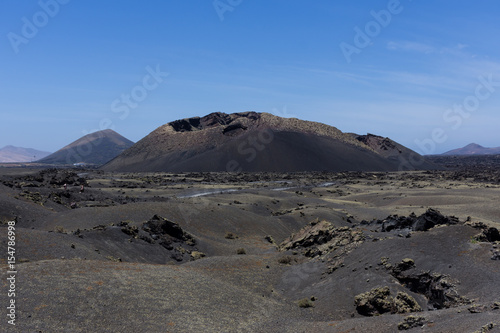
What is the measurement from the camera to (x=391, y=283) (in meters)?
16.9

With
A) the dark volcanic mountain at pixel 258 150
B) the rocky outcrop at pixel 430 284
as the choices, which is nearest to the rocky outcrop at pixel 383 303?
the rocky outcrop at pixel 430 284

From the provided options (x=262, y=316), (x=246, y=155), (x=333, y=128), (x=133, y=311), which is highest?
(x=333, y=128)

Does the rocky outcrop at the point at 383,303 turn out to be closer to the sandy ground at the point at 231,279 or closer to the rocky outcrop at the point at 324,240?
the sandy ground at the point at 231,279

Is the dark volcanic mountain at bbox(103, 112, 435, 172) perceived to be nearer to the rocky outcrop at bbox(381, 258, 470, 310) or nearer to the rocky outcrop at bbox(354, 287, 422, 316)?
the rocky outcrop at bbox(381, 258, 470, 310)

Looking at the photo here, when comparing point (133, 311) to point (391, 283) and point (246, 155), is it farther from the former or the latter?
point (246, 155)

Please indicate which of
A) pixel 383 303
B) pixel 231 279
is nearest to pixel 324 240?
pixel 231 279

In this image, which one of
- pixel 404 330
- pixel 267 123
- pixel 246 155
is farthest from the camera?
pixel 267 123

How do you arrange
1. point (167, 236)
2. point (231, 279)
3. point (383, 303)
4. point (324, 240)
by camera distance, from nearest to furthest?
1. point (383, 303)
2. point (231, 279)
3. point (324, 240)
4. point (167, 236)

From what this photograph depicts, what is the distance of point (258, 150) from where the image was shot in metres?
147

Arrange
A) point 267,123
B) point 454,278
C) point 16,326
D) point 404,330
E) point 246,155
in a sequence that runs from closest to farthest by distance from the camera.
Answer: point 16,326
point 404,330
point 454,278
point 246,155
point 267,123

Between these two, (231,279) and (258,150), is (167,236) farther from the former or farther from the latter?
(258,150)

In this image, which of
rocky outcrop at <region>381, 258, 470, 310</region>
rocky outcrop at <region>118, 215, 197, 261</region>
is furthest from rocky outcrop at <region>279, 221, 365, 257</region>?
rocky outcrop at <region>118, 215, 197, 261</region>

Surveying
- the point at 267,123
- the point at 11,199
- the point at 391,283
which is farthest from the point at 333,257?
the point at 267,123

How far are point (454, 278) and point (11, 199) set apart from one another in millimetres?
35747
